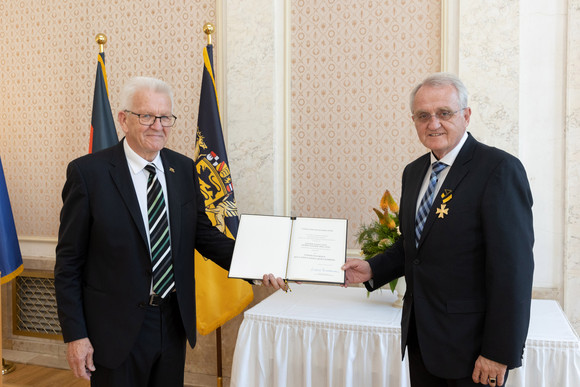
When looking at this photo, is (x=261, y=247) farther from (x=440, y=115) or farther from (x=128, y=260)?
(x=440, y=115)

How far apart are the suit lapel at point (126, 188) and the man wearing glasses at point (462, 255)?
103 centimetres

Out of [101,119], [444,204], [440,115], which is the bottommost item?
[444,204]

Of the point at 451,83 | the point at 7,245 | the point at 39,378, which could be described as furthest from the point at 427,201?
the point at 39,378

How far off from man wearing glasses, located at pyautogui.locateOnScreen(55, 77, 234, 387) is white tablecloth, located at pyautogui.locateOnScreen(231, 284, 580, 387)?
0.61m

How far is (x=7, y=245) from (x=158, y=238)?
2564 mm

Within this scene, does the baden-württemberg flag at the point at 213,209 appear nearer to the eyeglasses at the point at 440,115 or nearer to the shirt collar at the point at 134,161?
the shirt collar at the point at 134,161

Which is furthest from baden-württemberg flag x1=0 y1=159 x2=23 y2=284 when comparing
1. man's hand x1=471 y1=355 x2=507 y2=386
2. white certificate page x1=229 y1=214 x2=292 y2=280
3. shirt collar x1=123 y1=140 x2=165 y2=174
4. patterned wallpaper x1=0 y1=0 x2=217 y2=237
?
man's hand x1=471 y1=355 x2=507 y2=386

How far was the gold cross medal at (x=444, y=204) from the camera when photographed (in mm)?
1643

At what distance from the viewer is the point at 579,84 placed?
296 centimetres

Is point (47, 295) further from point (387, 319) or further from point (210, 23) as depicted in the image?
point (387, 319)

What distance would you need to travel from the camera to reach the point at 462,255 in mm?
1626

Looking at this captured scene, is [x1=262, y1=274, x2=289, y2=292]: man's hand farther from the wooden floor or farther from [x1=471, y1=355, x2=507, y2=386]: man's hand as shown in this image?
the wooden floor

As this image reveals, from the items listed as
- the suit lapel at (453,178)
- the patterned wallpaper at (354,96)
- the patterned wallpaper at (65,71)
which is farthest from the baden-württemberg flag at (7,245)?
the suit lapel at (453,178)

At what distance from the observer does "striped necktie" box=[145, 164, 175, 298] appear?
6.25 ft
